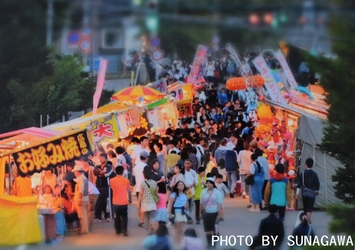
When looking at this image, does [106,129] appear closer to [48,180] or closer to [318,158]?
[48,180]

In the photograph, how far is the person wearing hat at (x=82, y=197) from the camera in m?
10.8

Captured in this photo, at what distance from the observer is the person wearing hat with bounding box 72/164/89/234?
10789 mm

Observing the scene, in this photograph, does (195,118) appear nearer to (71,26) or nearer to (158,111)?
(158,111)

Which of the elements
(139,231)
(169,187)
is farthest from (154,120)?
(139,231)

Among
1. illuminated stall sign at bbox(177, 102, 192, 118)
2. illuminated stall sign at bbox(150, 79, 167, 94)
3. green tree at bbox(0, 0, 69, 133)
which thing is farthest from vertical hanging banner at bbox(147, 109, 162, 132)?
illuminated stall sign at bbox(150, 79, 167, 94)

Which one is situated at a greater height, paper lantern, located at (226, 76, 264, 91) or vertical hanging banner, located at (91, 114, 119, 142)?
paper lantern, located at (226, 76, 264, 91)

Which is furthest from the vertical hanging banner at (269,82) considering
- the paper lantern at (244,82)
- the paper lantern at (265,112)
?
the paper lantern at (244,82)

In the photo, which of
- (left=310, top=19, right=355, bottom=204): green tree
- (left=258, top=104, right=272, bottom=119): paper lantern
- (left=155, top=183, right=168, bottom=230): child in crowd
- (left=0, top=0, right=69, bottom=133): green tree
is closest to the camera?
(left=310, top=19, right=355, bottom=204): green tree

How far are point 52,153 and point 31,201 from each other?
689mm

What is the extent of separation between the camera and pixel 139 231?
1134cm

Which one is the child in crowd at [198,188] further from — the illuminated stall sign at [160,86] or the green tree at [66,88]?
the illuminated stall sign at [160,86]

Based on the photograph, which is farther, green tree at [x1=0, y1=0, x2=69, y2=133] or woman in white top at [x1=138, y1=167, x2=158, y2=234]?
green tree at [x1=0, y1=0, x2=69, y2=133]

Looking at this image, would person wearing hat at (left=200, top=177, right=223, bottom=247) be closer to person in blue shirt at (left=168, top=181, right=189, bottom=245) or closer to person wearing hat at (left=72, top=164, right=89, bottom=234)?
person in blue shirt at (left=168, top=181, right=189, bottom=245)

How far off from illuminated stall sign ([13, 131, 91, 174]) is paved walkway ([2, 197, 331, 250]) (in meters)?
1.06
